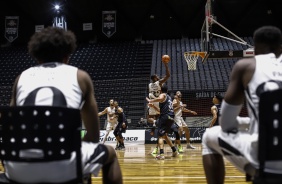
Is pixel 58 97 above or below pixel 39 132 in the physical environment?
above

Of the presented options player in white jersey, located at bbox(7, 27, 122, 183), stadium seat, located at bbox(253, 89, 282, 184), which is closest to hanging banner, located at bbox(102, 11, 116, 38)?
player in white jersey, located at bbox(7, 27, 122, 183)

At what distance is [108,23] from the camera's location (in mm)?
20328

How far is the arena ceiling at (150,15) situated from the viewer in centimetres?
1981

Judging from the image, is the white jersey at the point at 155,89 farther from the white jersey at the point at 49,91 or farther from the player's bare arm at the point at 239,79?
the white jersey at the point at 49,91

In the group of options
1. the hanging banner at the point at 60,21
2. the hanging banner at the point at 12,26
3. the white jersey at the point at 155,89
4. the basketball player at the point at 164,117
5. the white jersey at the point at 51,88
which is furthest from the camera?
the hanging banner at the point at 12,26

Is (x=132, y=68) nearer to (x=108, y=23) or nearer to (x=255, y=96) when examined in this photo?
(x=108, y=23)

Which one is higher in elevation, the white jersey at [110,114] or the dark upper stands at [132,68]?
the dark upper stands at [132,68]

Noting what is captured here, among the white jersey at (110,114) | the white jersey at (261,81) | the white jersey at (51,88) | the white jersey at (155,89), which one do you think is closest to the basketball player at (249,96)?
the white jersey at (261,81)

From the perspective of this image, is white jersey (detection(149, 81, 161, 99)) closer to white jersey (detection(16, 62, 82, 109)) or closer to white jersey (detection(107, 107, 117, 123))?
white jersey (detection(107, 107, 117, 123))

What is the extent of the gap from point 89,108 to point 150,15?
19.0 meters

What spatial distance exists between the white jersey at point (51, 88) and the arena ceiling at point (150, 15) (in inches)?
714

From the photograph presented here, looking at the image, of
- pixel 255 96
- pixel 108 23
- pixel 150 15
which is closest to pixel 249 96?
pixel 255 96

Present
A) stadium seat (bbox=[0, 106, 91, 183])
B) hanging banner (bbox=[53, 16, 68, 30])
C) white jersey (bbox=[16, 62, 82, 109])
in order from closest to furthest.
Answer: stadium seat (bbox=[0, 106, 91, 183]) → white jersey (bbox=[16, 62, 82, 109]) → hanging banner (bbox=[53, 16, 68, 30])

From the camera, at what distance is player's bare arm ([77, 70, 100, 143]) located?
2.10 m
